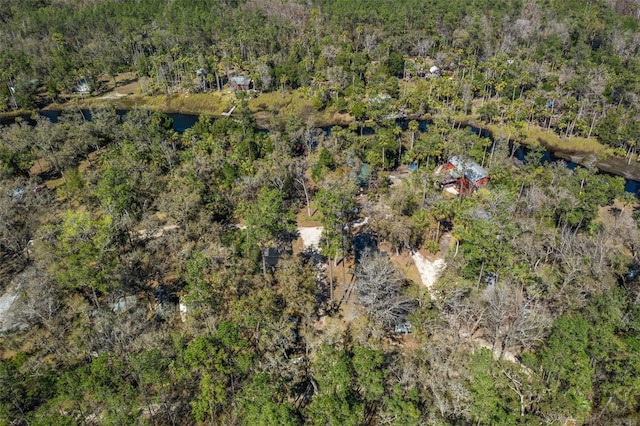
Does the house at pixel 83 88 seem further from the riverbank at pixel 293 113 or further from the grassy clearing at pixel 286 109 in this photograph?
the grassy clearing at pixel 286 109

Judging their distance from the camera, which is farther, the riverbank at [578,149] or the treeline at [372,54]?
the treeline at [372,54]

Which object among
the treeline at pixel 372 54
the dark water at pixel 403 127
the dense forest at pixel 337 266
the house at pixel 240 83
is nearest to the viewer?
the dense forest at pixel 337 266

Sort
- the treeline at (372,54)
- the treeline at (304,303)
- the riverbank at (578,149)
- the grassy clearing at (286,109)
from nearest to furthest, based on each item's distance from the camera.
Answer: the treeline at (304,303) < the riverbank at (578,149) < the treeline at (372,54) < the grassy clearing at (286,109)

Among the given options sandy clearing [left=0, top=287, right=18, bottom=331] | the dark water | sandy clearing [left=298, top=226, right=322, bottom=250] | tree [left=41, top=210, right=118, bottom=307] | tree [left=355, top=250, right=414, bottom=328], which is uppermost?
tree [left=41, top=210, right=118, bottom=307]

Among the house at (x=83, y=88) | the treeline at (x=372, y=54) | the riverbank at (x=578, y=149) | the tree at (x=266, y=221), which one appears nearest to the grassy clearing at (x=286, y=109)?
the treeline at (x=372, y=54)

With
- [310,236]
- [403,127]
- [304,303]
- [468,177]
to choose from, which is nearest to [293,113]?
[403,127]

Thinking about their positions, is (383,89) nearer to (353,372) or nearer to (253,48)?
(253,48)

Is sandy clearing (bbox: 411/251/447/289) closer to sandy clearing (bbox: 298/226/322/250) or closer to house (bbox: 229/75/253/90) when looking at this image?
sandy clearing (bbox: 298/226/322/250)

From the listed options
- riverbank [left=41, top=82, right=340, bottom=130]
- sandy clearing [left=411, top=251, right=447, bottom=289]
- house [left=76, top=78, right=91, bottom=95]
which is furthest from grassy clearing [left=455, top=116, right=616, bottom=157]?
house [left=76, top=78, right=91, bottom=95]
